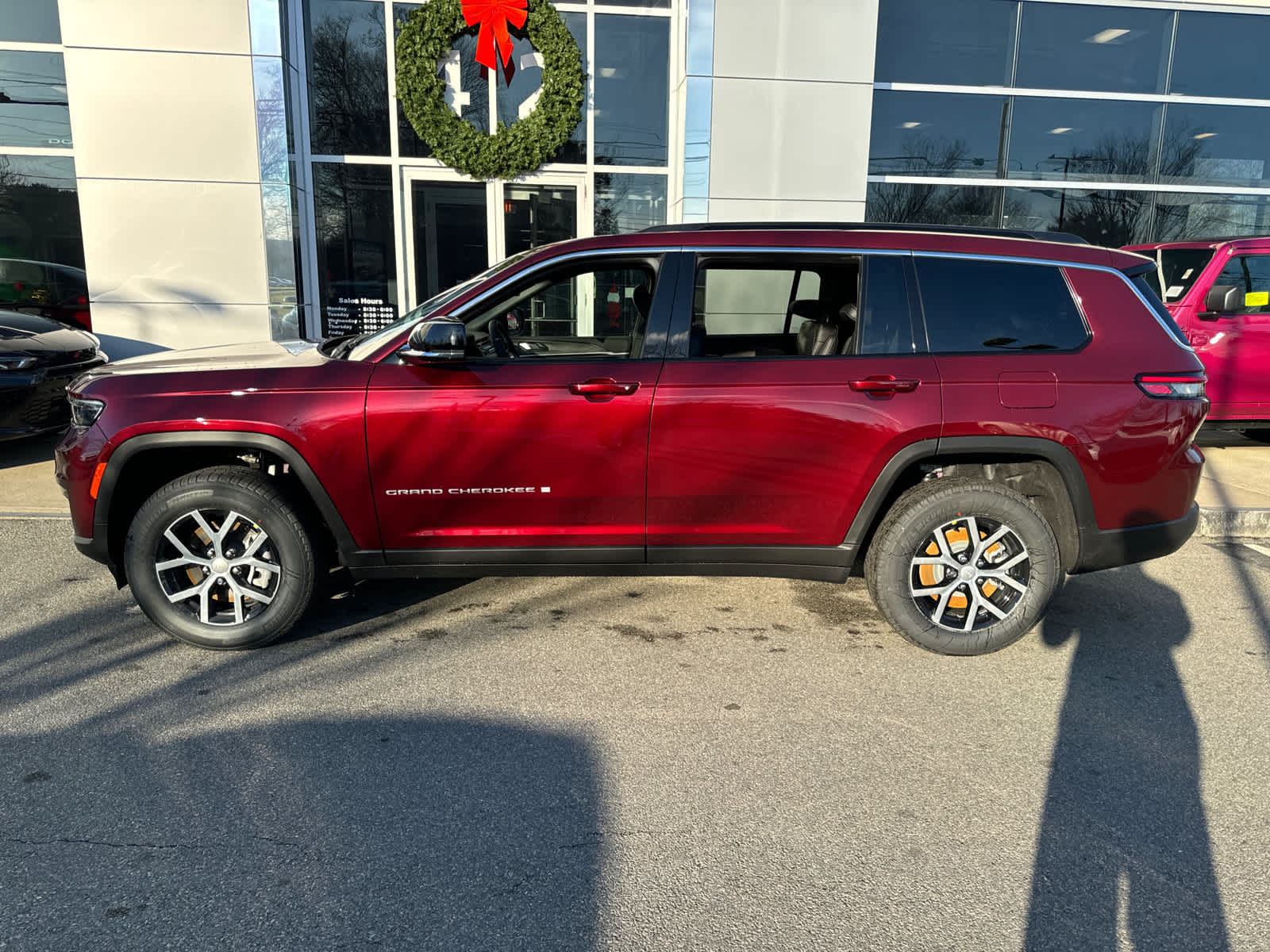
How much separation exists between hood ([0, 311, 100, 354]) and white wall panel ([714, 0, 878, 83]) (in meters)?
7.07

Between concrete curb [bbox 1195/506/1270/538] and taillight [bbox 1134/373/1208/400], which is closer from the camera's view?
taillight [bbox 1134/373/1208/400]

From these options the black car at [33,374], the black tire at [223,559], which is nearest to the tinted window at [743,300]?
the black tire at [223,559]

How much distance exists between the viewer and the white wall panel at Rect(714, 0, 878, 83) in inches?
384

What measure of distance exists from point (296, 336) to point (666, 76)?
5394 millimetres

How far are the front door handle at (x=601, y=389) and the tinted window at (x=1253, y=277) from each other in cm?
691

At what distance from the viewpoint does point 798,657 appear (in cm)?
399

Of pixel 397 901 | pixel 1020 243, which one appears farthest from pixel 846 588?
pixel 397 901

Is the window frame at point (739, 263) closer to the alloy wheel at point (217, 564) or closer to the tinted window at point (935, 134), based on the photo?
the alloy wheel at point (217, 564)

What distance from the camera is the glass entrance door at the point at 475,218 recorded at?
10602 millimetres

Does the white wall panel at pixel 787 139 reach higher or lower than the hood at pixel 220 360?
higher

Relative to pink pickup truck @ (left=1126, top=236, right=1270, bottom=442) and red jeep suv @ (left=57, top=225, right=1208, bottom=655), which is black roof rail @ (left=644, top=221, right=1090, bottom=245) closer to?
red jeep suv @ (left=57, top=225, right=1208, bottom=655)

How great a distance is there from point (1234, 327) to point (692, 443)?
673 cm

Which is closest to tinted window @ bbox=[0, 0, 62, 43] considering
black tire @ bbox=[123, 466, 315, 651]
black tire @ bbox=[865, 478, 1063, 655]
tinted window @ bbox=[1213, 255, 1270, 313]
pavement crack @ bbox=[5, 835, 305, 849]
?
black tire @ bbox=[123, 466, 315, 651]

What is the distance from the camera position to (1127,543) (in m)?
3.96
